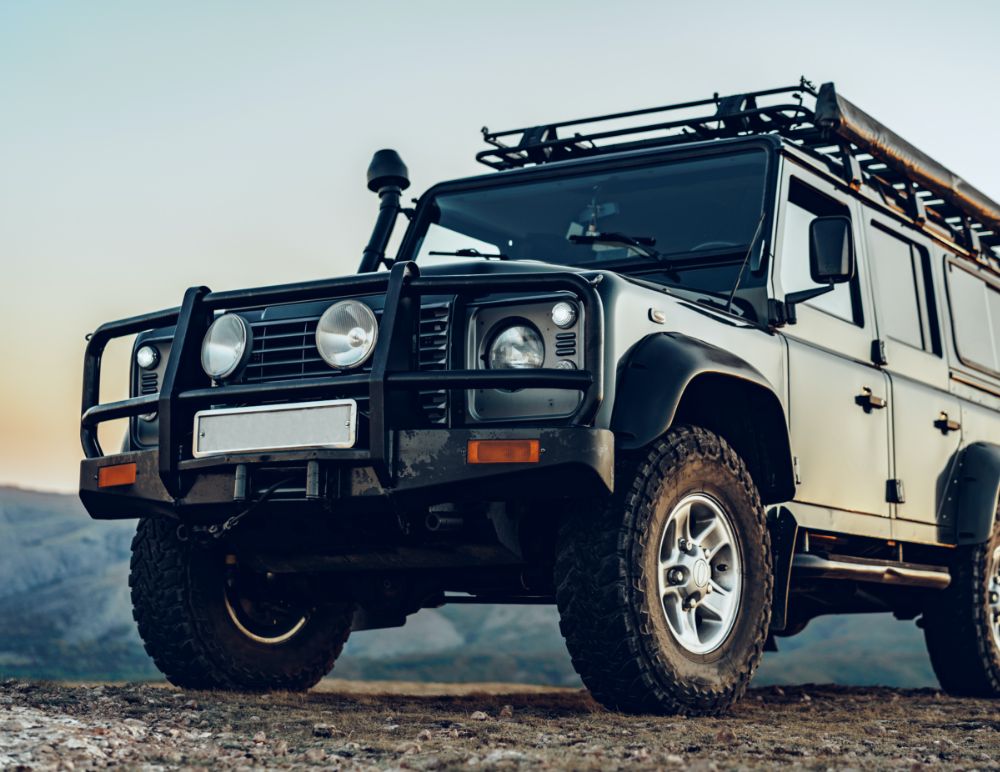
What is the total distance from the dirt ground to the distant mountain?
6831 cm

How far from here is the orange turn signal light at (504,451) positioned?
4.29m

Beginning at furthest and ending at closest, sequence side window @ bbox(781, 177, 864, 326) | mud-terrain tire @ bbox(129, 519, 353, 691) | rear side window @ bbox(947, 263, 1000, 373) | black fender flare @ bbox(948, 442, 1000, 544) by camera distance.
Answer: rear side window @ bbox(947, 263, 1000, 373), black fender flare @ bbox(948, 442, 1000, 544), side window @ bbox(781, 177, 864, 326), mud-terrain tire @ bbox(129, 519, 353, 691)

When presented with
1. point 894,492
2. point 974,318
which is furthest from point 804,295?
point 974,318

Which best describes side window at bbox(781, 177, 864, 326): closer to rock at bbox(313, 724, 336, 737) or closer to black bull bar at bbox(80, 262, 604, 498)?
black bull bar at bbox(80, 262, 604, 498)

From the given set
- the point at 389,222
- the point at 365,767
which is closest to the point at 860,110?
the point at 389,222

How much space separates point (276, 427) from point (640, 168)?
2.48 metres

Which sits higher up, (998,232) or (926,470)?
(998,232)

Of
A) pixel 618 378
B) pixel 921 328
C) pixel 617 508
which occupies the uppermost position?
pixel 921 328

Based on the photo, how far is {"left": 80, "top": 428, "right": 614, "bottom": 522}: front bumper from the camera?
4.28 meters

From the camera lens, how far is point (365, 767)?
11.4 feet

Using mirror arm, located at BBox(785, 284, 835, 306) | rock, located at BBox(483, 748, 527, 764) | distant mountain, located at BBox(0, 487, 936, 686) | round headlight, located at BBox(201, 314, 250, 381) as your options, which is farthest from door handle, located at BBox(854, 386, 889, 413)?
distant mountain, located at BBox(0, 487, 936, 686)

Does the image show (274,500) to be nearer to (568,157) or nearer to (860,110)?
(568,157)

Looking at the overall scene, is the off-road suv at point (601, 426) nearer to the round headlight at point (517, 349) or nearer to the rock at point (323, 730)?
the round headlight at point (517, 349)

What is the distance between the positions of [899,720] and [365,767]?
2.72 m
